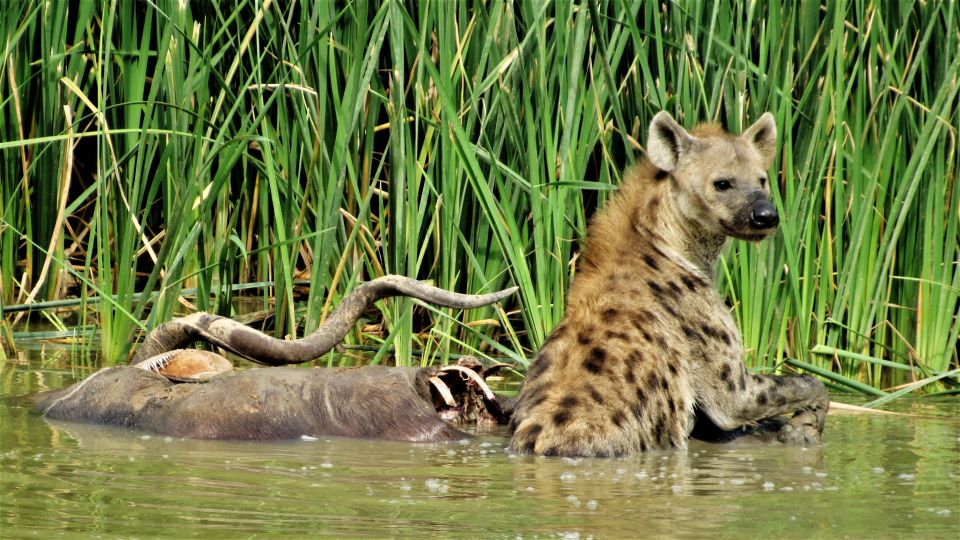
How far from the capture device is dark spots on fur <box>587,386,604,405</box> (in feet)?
18.0

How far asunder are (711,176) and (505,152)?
1.69 metres

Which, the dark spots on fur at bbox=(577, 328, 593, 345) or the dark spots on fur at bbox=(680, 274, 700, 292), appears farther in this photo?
the dark spots on fur at bbox=(680, 274, 700, 292)

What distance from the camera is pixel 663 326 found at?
6031 millimetres

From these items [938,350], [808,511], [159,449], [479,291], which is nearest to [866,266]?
[938,350]

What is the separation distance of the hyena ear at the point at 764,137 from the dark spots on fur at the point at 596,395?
5.51 ft

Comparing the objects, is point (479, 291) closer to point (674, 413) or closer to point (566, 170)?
point (566, 170)

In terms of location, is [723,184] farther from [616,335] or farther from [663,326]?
[616,335]

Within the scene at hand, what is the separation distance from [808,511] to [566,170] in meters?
3.07

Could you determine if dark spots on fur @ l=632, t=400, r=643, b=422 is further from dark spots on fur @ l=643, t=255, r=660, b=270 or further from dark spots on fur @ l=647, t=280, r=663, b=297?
dark spots on fur @ l=643, t=255, r=660, b=270

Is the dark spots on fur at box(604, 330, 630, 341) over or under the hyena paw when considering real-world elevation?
over

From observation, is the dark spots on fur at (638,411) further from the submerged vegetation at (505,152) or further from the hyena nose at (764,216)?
the submerged vegetation at (505,152)

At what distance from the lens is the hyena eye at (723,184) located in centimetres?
636

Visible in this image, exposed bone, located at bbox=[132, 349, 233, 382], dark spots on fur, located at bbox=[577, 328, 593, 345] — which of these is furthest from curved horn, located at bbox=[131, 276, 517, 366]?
dark spots on fur, located at bbox=[577, 328, 593, 345]

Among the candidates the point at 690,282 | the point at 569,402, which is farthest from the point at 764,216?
the point at 569,402
